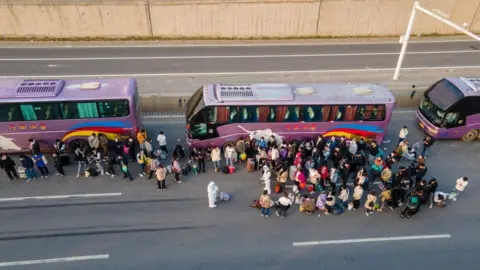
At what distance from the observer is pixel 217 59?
27.0 m

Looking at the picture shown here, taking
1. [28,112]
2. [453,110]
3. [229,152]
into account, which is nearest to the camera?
[28,112]

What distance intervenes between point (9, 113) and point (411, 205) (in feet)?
54.1

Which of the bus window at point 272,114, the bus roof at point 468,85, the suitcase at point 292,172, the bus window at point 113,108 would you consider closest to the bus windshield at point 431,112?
the bus roof at point 468,85

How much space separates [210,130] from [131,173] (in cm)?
397

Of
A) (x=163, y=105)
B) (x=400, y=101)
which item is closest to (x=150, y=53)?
(x=163, y=105)

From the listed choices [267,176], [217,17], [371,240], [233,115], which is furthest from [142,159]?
[217,17]

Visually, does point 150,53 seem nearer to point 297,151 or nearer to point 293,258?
point 297,151

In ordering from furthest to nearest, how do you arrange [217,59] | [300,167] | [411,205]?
[217,59]
[300,167]
[411,205]

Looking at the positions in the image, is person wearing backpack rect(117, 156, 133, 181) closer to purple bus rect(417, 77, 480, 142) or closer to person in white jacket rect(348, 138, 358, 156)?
person in white jacket rect(348, 138, 358, 156)

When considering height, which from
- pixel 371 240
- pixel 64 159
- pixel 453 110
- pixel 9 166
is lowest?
pixel 371 240

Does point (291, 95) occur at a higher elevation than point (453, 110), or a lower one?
higher

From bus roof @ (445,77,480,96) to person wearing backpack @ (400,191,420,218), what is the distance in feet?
22.8

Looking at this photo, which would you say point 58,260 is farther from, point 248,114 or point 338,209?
point 338,209

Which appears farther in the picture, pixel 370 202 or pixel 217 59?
pixel 217 59
